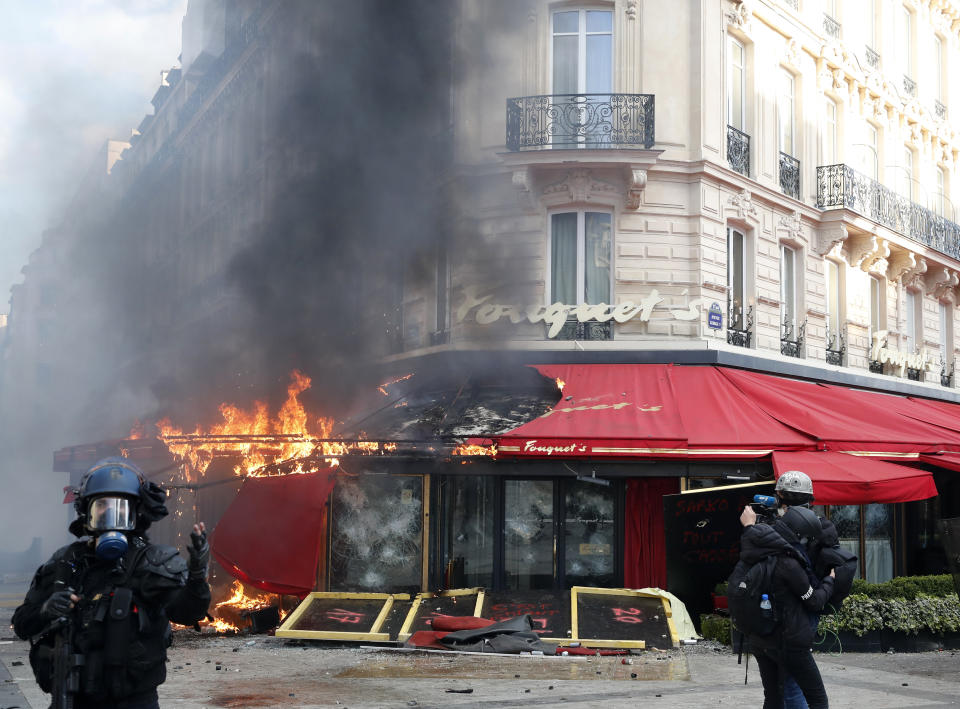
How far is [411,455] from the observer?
11617 millimetres

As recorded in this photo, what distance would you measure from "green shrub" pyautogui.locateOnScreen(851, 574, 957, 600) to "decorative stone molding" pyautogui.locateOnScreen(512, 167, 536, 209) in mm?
5922

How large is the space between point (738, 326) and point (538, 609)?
5.31 meters

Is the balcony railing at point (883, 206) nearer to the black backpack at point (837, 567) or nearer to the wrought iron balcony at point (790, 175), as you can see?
the wrought iron balcony at point (790, 175)

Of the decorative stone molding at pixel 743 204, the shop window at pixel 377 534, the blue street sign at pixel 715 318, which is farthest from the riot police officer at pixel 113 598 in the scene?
the decorative stone molding at pixel 743 204

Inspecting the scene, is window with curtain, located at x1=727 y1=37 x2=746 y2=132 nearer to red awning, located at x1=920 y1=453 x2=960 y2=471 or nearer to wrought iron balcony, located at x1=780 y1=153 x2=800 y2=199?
wrought iron balcony, located at x1=780 y1=153 x2=800 y2=199

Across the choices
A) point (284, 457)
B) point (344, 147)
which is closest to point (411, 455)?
point (284, 457)

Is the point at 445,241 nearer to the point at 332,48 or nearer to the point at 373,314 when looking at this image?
the point at 373,314

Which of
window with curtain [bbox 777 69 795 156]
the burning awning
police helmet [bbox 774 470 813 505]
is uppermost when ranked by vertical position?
window with curtain [bbox 777 69 795 156]

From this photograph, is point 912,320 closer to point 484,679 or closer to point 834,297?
point 834,297

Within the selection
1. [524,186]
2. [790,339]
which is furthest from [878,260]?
[524,186]

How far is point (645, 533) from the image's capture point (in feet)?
40.7

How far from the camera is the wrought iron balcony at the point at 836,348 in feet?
53.2

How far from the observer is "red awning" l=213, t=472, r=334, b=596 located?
11.2 m

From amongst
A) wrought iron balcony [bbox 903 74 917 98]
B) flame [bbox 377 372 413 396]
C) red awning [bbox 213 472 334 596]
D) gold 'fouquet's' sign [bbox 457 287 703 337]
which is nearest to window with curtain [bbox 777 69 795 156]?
gold 'fouquet's' sign [bbox 457 287 703 337]
